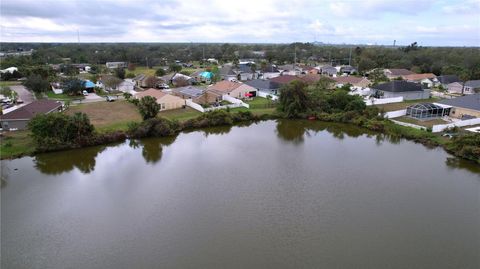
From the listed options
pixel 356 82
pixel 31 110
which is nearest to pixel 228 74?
pixel 356 82

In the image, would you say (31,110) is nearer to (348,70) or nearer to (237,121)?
(237,121)

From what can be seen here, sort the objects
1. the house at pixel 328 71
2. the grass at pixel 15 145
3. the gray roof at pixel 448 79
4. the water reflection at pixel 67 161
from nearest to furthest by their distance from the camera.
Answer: the water reflection at pixel 67 161 → the grass at pixel 15 145 → the gray roof at pixel 448 79 → the house at pixel 328 71

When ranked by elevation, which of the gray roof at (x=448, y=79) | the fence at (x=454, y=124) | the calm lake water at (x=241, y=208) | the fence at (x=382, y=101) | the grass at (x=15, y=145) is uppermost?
the gray roof at (x=448, y=79)

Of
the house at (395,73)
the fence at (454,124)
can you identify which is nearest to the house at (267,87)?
the fence at (454,124)

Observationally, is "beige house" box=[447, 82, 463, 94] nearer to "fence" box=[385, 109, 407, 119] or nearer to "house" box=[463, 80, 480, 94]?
"house" box=[463, 80, 480, 94]

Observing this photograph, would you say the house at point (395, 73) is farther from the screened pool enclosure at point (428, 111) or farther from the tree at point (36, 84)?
the tree at point (36, 84)

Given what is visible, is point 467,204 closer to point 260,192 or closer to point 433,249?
point 433,249
